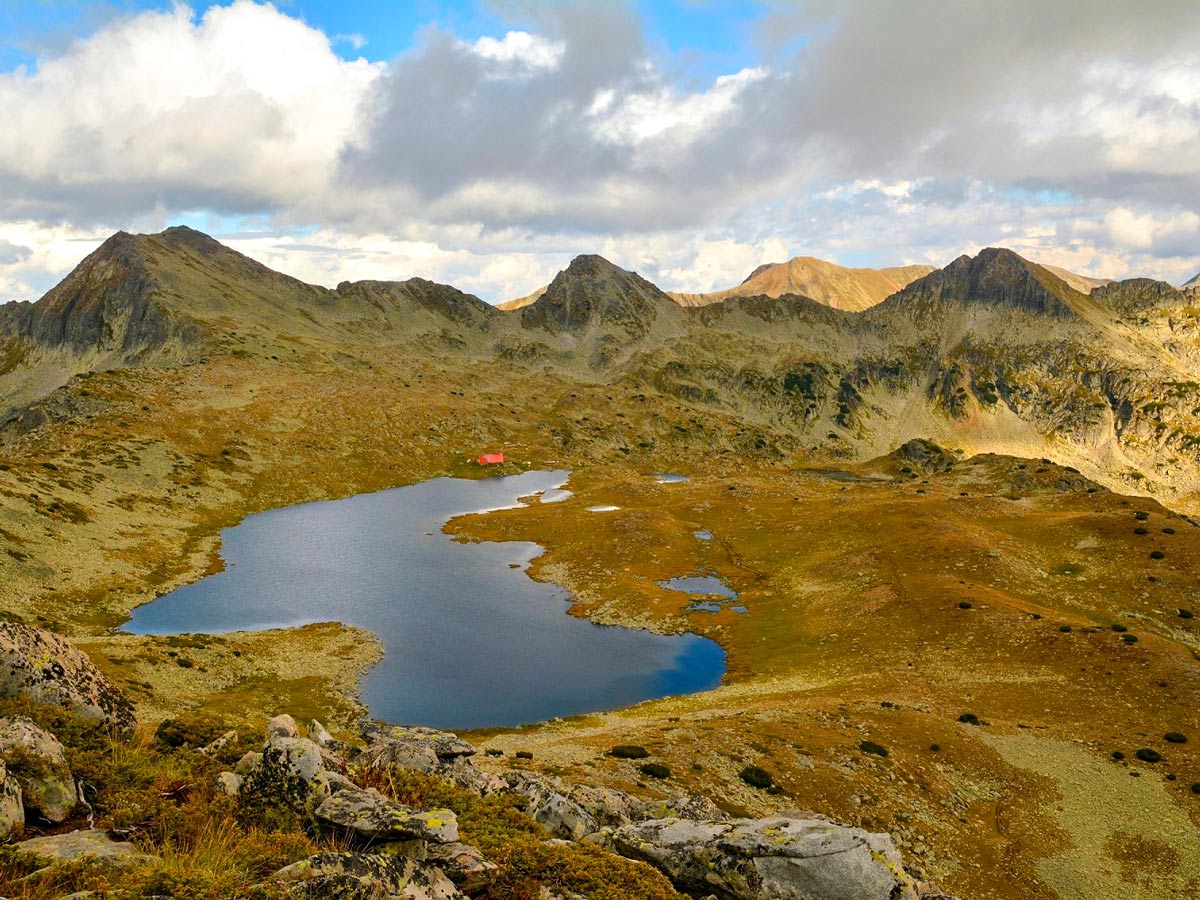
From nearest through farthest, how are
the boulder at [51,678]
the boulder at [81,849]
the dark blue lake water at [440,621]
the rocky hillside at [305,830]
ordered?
the boulder at [81,849] < the rocky hillside at [305,830] < the boulder at [51,678] < the dark blue lake water at [440,621]

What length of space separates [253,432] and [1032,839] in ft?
646

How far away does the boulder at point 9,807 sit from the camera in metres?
13.9

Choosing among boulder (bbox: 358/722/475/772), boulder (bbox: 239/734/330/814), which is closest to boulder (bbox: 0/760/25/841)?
boulder (bbox: 239/734/330/814)

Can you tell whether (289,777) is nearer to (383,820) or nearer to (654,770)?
(383,820)

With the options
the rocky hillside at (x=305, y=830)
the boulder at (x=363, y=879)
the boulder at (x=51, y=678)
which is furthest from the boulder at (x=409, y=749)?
the boulder at (x=363, y=879)

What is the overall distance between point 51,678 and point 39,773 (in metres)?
6.77

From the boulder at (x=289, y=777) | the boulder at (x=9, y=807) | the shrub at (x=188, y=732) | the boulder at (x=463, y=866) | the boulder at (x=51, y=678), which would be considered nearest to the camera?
the boulder at (x=9, y=807)

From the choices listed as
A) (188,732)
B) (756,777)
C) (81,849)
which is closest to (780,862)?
(81,849)

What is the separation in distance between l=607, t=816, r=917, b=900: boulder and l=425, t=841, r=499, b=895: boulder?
7.27m

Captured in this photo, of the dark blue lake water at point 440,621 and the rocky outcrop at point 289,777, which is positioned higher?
the rocky outcrop at point 289,777

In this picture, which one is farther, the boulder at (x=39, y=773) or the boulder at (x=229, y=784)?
the boulder at (x=229, y=784)

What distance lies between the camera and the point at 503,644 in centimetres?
8625

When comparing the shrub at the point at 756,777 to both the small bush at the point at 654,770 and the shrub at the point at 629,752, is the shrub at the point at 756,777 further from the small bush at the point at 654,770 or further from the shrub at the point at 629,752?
the shrub at the point at 629,752

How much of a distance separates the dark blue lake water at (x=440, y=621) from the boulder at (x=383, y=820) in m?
51.5
